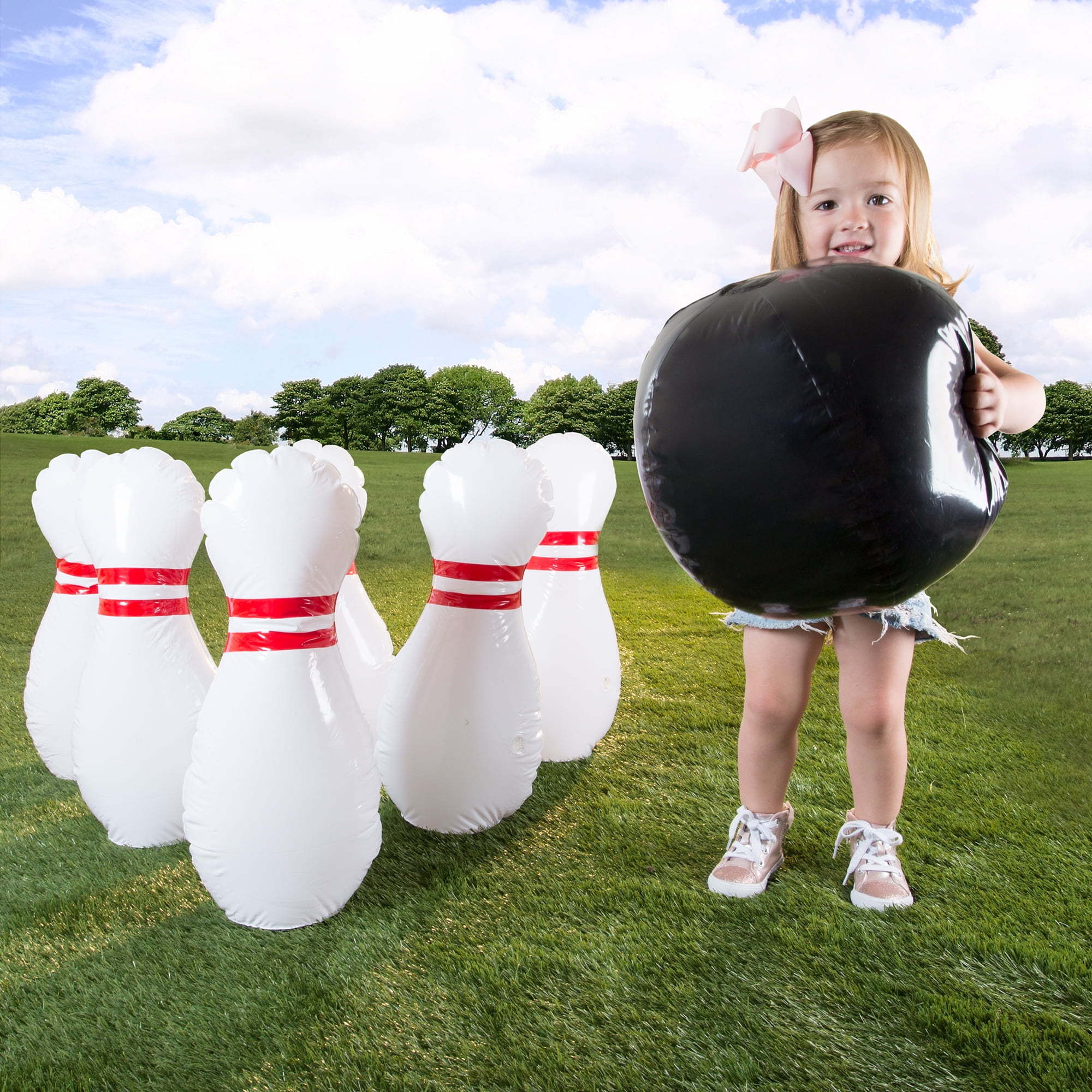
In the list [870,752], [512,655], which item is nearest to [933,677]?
[870,752]

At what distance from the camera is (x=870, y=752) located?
1.58m

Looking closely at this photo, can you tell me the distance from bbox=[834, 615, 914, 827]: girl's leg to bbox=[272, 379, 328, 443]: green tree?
65.5 feet

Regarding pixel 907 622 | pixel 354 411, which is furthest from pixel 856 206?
pixel 354 411

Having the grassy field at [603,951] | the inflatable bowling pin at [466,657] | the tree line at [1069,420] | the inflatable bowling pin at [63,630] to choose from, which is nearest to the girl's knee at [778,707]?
the grassy field at [603,951]

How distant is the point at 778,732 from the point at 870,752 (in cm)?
16

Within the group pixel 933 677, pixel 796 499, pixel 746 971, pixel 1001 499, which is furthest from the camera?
pixel 933 677

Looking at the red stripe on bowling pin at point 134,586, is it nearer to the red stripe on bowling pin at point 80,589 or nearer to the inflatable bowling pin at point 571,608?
the red stripe on bowling pin at point 80,589

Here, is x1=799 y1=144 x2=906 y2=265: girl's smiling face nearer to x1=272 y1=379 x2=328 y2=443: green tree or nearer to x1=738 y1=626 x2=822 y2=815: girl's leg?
x1=738 y1=626 x2=822 y2=815: girl's leg

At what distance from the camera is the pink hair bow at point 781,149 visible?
0.77 metres

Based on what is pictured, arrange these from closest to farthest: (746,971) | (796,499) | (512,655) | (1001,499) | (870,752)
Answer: (796,499), (1001,499), (746,971), (870,752), (512,655)

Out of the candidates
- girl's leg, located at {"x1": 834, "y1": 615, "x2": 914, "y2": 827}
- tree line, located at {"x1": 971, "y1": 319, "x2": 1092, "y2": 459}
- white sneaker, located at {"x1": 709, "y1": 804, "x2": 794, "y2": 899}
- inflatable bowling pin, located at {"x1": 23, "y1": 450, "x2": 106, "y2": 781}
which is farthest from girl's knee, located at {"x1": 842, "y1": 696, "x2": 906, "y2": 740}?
tree line, located at {"x1": 971, "y1": 319, "x2": 1092, "y2": 459}

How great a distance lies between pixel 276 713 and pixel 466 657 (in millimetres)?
408

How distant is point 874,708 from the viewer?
1.54 meters

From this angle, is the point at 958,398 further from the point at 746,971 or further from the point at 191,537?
the point at 191,537
